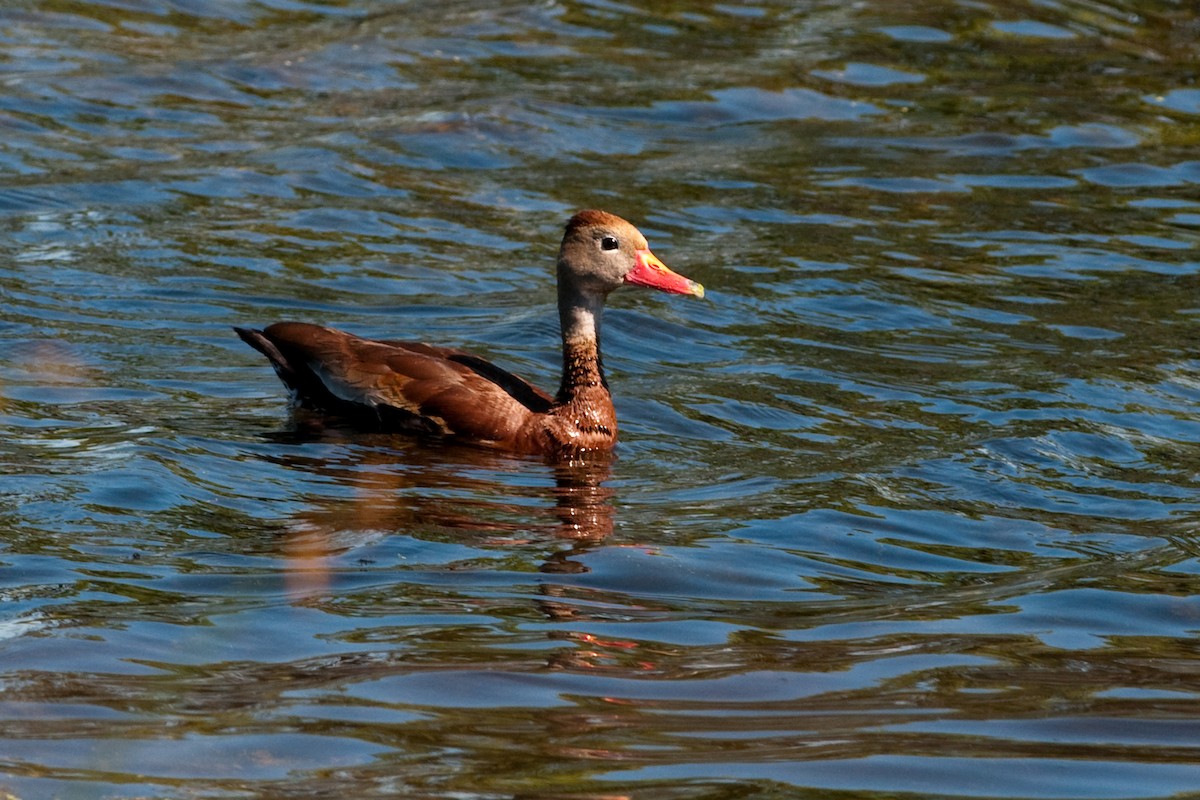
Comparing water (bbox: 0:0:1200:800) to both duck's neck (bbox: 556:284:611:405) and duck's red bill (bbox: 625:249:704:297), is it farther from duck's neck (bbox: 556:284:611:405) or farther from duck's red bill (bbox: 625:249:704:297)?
duck's red bill (bbox: 625:249:704:297)

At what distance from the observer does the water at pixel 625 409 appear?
5.57m

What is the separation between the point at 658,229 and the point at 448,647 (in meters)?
8.25

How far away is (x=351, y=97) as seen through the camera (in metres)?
16.9

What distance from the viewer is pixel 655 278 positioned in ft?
32.3

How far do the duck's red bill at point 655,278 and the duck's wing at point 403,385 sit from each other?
2.58 feet

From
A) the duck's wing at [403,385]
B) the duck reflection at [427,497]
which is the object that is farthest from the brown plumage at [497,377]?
the duck reflection at [427,497]

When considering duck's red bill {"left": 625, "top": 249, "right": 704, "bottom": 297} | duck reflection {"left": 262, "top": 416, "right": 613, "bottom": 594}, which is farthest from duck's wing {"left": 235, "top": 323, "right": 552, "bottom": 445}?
duck's red bill {"left": 625, "top": 249, "right": 704, "bottom": 297}

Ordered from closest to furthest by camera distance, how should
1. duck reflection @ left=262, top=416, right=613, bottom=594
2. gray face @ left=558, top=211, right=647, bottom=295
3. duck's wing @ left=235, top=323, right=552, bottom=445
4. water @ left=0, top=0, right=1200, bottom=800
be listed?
water @ left=0, top=0, right=1200, bottom=800, duck reflection @ left=262, top=416, right=613, bottom=594, duck's wing @ left=235, top=323, right=552, bottom=445, gray face @ left=558, top=211, right=647, bottom=295

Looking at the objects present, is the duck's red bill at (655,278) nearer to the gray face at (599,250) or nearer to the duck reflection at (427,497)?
the gray face at (599,250)

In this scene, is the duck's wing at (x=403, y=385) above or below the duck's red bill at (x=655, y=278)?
below

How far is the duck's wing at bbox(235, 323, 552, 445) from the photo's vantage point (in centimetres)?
Result: 960

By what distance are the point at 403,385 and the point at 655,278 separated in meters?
1.38

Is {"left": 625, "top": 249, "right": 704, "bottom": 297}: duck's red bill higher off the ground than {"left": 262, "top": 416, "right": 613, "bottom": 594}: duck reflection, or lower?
higher

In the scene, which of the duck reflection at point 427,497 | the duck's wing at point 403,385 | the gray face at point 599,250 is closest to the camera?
the duck reflection at point 427,497
